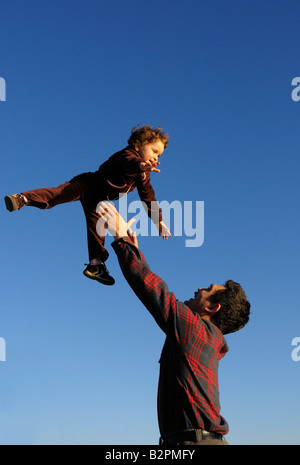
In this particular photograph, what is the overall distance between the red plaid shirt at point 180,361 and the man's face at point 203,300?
39 centimetres

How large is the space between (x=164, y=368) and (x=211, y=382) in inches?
14.7

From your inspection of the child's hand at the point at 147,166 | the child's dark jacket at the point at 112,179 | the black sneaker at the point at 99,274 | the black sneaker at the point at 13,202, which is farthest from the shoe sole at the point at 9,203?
the child's hand at the point at 147,166

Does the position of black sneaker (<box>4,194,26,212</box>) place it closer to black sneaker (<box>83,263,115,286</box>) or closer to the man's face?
black sneaker (<box>83,263,115,286</box>)

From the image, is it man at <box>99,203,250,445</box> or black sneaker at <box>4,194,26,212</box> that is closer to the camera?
man at <box>99,203,250,445</box>

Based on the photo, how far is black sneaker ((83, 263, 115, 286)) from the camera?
20.5ft

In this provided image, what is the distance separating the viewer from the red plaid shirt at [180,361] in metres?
3.73

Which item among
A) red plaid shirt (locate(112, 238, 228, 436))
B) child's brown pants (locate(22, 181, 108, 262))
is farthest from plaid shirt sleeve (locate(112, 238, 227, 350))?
child's brown pants (locate(22, 181, 108, 262))

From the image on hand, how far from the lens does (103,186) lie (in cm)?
650

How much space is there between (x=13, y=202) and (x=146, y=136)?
1904 millimetres

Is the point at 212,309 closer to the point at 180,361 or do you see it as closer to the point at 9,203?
the point at 180,361

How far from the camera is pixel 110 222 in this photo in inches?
168

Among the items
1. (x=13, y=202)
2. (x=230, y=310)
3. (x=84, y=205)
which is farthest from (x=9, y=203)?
(x=230, y=310)
